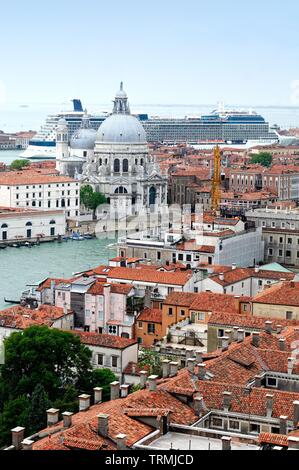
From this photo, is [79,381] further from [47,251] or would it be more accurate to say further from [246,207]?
[246,207]

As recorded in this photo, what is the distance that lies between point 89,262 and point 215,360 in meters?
6.79

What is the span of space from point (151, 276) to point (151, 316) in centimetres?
86

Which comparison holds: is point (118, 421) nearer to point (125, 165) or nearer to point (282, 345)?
point (282, 345)

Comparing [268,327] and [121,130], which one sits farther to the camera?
[121,130]

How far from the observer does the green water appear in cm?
941

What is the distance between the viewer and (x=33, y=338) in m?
4.80

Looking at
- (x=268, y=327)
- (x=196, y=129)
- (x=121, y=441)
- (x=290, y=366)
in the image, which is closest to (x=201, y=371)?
(x=290, y=366)

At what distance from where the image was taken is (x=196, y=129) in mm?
36844

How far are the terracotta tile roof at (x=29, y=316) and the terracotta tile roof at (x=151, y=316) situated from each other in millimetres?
480

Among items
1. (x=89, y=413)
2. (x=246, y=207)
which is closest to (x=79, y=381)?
(x=89, y=413)

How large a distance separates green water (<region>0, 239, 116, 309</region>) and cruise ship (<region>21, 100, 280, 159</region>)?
1974 centimetres

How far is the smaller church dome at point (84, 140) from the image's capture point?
67.1 ft

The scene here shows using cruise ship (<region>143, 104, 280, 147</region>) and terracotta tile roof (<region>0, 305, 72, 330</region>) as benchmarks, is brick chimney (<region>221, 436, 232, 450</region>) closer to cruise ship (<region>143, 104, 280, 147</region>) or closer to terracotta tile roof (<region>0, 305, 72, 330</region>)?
terracotta tile roof (<region>0, 305, 72, 330</region>)
